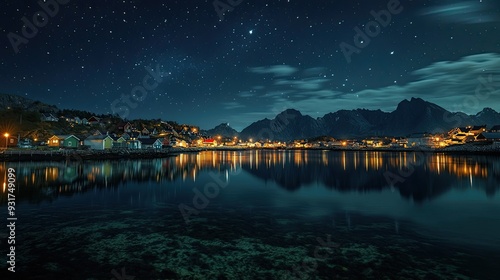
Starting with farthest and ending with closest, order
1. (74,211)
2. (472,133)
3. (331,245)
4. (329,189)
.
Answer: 1. (472,133)
2. (329,189)
3. (74,211)
4. (331,245)

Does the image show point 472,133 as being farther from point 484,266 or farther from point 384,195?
point 484,266

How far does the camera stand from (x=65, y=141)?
270ft

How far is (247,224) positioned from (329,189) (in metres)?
16.3

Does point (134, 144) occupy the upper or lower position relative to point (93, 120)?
lower

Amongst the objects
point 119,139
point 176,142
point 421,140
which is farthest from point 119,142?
point 421,140

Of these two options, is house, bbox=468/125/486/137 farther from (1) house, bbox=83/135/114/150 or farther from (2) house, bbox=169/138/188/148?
(1) house, bbox=83/135/114/150

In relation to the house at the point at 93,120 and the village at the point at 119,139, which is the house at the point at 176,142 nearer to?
the village at the point at 119,139

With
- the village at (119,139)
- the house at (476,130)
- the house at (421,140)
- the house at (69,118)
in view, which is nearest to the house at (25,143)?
the village at (119,139)

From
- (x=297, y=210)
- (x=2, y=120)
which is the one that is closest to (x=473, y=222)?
(x=297, y=210)

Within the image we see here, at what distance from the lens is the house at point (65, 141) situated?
82.3m

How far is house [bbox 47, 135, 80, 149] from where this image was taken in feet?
270

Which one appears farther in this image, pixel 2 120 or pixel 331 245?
pixel 2 120

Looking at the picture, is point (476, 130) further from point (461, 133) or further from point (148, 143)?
point (148, 143)

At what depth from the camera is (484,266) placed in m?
9.89
